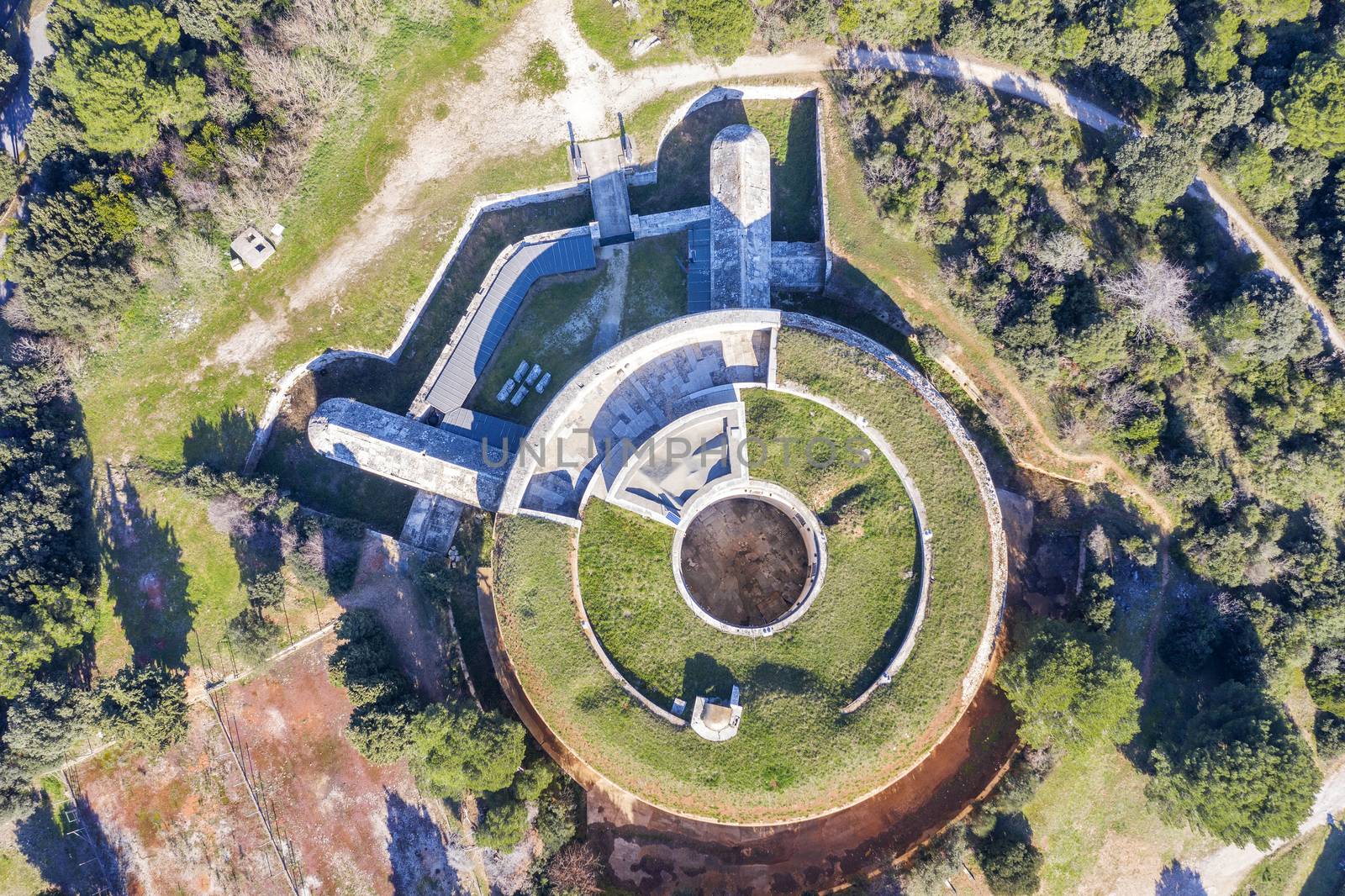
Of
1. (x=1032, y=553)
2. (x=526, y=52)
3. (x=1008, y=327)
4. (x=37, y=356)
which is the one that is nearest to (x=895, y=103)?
(x=1008, y=327)

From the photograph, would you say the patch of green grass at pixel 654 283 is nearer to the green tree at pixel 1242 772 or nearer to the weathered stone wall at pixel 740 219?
the weathered stone wall at pixel 740 219

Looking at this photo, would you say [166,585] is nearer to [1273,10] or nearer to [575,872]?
[575,872]

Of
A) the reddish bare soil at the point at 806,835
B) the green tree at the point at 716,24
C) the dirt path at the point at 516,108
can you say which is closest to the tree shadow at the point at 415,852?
the reddish bare soil at the point at 806,835

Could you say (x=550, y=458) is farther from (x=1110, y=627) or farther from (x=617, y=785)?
(x=1110, y=627)

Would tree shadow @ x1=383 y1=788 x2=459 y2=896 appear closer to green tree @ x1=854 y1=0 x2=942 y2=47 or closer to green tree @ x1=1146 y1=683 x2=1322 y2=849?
green tree @ x1=1146 y1=683 x2=1322 y2=849

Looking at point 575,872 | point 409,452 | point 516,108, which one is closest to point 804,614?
point 575,872

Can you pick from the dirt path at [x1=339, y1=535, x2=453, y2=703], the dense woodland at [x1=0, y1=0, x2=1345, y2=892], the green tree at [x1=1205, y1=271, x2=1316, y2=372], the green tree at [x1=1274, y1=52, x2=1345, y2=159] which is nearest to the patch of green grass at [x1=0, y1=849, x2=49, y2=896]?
the dense woodland at [x1=0, y1=0, x2=1345, y2=892]
